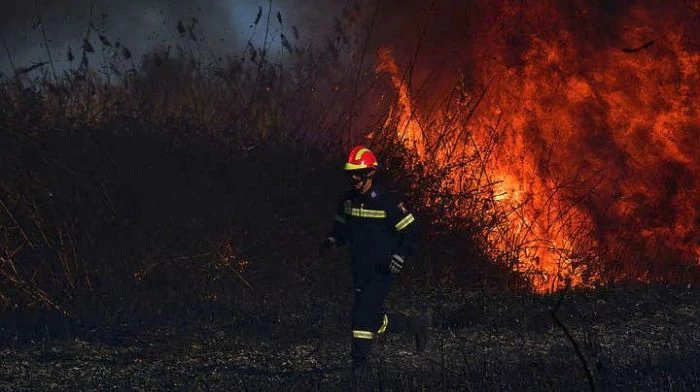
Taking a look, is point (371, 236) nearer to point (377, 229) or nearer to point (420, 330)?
point (377, 229)

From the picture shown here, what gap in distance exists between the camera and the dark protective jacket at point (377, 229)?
7832 millimetres

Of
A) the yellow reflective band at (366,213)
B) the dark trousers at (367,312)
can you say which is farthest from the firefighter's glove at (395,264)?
the yellow reflective band at (366,213)

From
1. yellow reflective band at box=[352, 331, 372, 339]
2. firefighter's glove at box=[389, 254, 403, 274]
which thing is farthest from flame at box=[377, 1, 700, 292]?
yellow reflective band at box=[352, 331, 372, 339]

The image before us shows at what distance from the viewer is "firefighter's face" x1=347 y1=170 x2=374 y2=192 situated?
25.4 ft

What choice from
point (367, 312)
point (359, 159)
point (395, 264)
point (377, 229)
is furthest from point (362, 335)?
point (359, 159)

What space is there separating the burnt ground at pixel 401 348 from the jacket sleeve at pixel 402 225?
920 millimetres

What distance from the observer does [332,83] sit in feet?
38.3

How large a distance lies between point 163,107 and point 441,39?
143 inches

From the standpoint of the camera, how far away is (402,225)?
7816mm

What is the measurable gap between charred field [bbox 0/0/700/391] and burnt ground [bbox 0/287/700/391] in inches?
1.6

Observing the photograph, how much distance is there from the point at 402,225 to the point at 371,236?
27 centimetres

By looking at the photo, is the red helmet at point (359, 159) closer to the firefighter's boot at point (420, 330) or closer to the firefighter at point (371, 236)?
the firefighter at point (371, 236)

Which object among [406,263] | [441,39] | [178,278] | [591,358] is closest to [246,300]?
[178,278]

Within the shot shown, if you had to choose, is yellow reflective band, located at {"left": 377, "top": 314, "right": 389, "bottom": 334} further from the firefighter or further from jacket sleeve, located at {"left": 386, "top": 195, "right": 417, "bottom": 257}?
jacket sleeve, located at {"left": 386, "top": 195, "right": 417, "bottom": 257}
